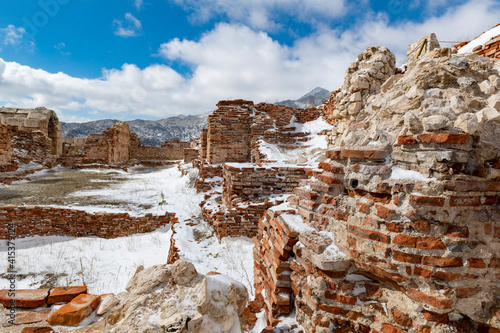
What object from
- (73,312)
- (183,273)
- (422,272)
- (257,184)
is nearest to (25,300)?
(73,312)

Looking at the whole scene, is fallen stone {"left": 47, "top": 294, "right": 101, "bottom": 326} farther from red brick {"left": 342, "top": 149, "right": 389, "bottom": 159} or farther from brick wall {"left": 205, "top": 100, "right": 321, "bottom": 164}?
brick wall {"left": 205, "top": 100, "right": 321, "bottom": 164}

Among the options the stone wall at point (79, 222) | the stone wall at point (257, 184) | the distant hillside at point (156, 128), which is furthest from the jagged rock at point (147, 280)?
the distant hillside at point (156, 128)

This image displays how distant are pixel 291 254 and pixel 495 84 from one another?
209 cm

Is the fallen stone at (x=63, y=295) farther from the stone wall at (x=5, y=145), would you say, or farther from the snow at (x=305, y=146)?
the stone wall at (x=5, y=145)

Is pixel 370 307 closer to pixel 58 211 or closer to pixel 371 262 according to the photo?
pixel 371 262

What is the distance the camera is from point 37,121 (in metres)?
18.0

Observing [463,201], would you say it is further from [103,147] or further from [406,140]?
[103,147]

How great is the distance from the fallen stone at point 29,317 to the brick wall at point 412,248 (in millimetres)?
1855

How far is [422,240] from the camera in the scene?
146cm

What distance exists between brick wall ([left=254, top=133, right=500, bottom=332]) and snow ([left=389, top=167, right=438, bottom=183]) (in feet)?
0.09

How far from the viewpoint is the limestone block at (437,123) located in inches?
59.9

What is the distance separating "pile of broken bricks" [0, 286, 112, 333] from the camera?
151cm

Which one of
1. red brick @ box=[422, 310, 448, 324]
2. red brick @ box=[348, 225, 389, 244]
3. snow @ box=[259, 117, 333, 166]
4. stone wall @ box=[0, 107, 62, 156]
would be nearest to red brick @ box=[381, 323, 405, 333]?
red brick @ box=[422, 310, 448, 324]

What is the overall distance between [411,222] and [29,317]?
8.64 feet
